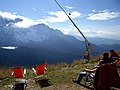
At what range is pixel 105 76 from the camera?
1140 cm

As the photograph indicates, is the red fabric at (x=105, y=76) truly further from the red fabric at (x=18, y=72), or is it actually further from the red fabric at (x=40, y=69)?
the red fabric at (x=18, y=72)

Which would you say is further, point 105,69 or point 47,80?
point 47,80

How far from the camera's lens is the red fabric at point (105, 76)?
37.1 feet

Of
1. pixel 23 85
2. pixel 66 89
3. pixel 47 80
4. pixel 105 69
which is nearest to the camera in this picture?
pixel 105 69

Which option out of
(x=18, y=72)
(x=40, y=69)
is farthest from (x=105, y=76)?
(x=18, y=72)

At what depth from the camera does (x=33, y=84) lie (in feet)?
47.8

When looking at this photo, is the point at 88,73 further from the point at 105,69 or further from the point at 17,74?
the point at 17,74

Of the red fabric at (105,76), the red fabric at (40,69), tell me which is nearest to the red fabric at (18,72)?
the red fabric at (40,69)

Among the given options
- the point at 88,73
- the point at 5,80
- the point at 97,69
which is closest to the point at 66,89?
the point at 88,73

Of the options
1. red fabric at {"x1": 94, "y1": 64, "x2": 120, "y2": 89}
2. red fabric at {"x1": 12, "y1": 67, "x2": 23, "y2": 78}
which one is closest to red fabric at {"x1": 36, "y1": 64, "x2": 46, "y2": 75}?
red fabric at {"x1": 12, "y1": 67, "x2": 23, "y2": 78}

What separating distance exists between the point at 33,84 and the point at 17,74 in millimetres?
1176

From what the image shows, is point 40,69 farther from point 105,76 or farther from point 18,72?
point 105,76

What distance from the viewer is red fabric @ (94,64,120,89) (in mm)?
11305

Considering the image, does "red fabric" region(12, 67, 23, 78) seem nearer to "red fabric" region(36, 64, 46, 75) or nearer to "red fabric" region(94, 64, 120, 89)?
"red fabric" region(36, 64, 46, 75)
